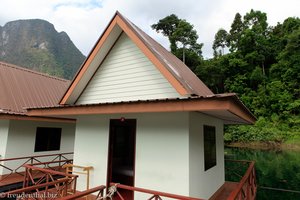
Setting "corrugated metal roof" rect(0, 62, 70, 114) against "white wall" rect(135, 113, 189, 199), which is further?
"corrugated metal roof" rect(0, 62, 70, 114)

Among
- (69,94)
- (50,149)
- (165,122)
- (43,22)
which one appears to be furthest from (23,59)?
(165,122)

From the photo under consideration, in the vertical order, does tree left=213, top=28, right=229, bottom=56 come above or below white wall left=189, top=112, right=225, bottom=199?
above

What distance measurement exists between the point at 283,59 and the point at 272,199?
27222mm

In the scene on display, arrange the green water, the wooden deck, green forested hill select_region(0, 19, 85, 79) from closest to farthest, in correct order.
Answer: the wooden deck → the green water → green forested hill select_region(0, 19, 85, 79)

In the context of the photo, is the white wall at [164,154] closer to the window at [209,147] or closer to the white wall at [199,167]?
the white wall at [199,167]

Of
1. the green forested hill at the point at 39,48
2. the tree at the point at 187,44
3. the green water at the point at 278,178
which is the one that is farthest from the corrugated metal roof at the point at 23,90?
the green forested hill at the point at 39,48

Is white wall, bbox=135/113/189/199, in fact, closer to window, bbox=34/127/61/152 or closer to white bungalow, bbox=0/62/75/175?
white bungalow, bbox=0/62/75/175

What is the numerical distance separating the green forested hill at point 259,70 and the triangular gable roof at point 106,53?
2330 cm

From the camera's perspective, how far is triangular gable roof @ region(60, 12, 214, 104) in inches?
198

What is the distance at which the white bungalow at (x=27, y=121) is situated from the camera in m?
8.39

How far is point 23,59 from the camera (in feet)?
147

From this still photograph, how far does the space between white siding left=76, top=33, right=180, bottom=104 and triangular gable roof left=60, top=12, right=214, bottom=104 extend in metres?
0.20

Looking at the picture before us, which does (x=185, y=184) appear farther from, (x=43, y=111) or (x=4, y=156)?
(x=4, y=156)

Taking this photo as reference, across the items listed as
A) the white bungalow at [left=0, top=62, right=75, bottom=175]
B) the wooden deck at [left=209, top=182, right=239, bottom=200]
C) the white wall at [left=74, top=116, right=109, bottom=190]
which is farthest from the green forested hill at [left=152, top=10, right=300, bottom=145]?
the white wall at [left=74, top=116, right=109, bottom=190]
